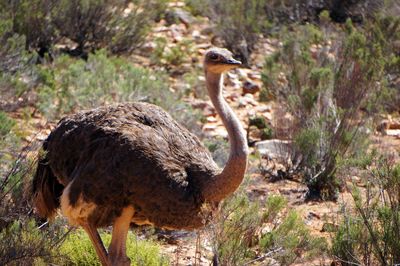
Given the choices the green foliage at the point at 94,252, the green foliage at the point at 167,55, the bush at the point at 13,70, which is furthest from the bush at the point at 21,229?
the green foliage at the point at 167,55

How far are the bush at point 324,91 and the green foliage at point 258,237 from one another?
1.14 metres

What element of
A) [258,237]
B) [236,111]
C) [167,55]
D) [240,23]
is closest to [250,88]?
[236,111]

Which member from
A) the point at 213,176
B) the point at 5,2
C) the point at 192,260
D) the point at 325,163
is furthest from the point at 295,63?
the point at 213,176

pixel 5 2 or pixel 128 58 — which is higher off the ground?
pixel 5 2

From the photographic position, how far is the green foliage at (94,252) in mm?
6355

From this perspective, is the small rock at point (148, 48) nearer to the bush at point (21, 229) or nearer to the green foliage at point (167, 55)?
the green foliage at point (167, 55)

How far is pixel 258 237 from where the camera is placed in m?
7.15

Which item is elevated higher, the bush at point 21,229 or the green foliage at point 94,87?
the bush at point 21,229

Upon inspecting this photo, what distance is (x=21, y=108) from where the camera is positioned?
984 centimetres

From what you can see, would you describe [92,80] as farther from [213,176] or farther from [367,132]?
[213,176]

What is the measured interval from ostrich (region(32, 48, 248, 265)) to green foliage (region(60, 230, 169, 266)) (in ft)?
1.29

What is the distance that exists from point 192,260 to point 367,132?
315cm

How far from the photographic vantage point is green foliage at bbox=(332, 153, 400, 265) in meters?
6.04

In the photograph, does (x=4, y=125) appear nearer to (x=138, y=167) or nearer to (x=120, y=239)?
(x=120, y=239)
